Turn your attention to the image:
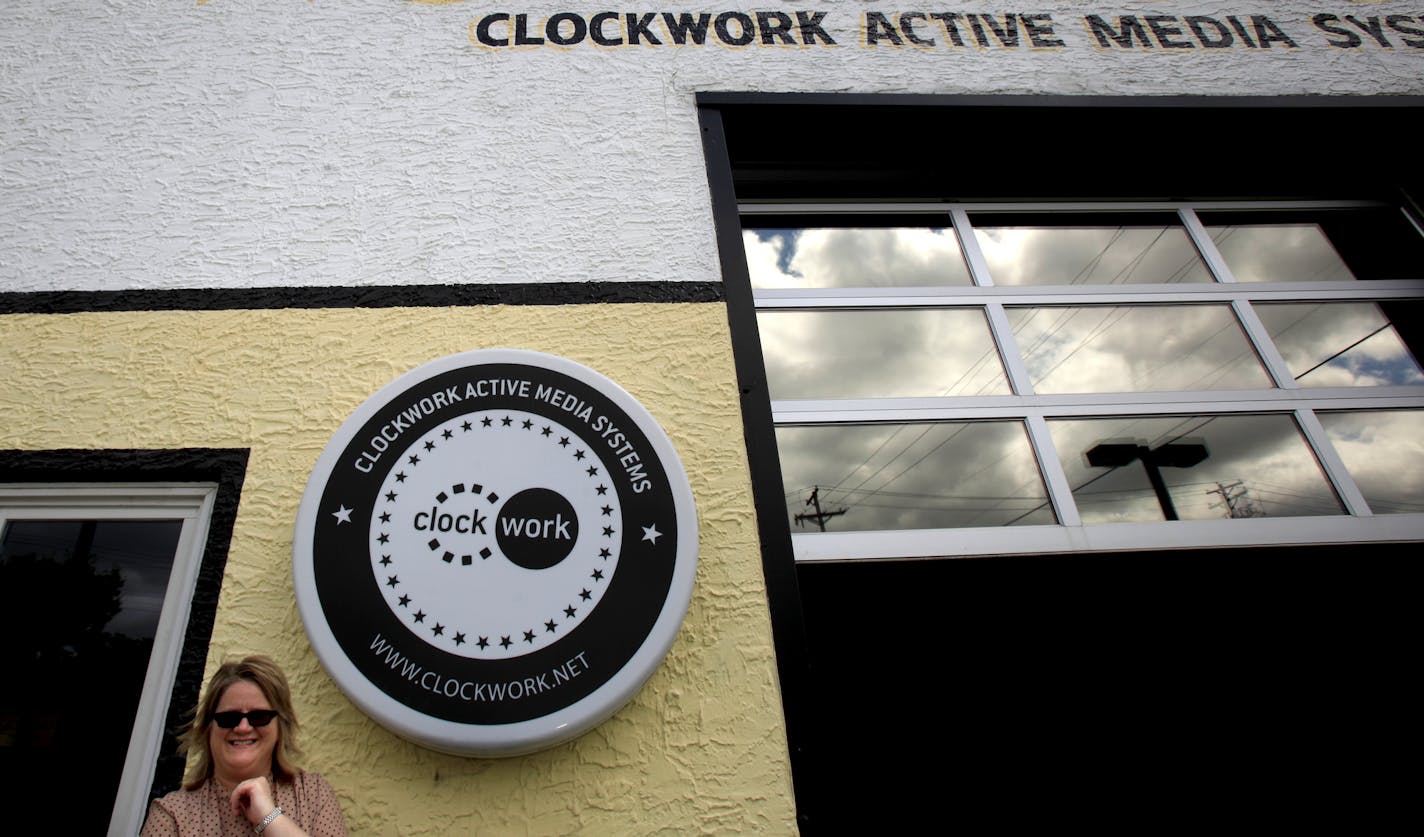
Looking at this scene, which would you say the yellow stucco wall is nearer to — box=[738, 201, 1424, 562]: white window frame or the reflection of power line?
box=[738, 201, 1424, 562]: white window frame

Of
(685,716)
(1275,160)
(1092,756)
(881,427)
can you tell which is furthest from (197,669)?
(1275,160)

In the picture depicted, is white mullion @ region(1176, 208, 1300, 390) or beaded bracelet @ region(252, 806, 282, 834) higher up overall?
white mullion @ region(1176, 208, 1300, 390)

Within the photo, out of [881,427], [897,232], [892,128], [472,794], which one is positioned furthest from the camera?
[897,232]

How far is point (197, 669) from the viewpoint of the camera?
156 centimetres

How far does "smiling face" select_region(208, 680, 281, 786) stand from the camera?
1211 millimetres

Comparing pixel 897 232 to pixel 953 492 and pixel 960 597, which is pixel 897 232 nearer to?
pixel 953 492

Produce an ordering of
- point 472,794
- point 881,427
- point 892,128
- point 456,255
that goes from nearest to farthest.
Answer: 1. point 472,794
2. point 456,255
3. point 881,427
4. point 892,128

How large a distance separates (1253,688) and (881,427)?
191cm

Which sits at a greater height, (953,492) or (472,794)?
(953,492)

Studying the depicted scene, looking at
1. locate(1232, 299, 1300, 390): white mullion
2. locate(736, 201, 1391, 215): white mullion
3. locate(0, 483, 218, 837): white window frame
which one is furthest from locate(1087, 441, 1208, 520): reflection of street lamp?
locate(0, 483, 218, 837): white window frame

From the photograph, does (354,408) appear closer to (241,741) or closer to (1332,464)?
(241,741)

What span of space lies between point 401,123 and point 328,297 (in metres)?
0.74

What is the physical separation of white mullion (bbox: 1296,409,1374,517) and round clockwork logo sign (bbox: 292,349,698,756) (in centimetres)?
237

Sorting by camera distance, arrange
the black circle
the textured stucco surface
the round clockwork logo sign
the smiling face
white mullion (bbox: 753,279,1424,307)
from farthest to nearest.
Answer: white mullion (bbox: 753,279,1424,307) < the textured stucco surface < the black circle < the round clockwork logo sign < the smiling face
